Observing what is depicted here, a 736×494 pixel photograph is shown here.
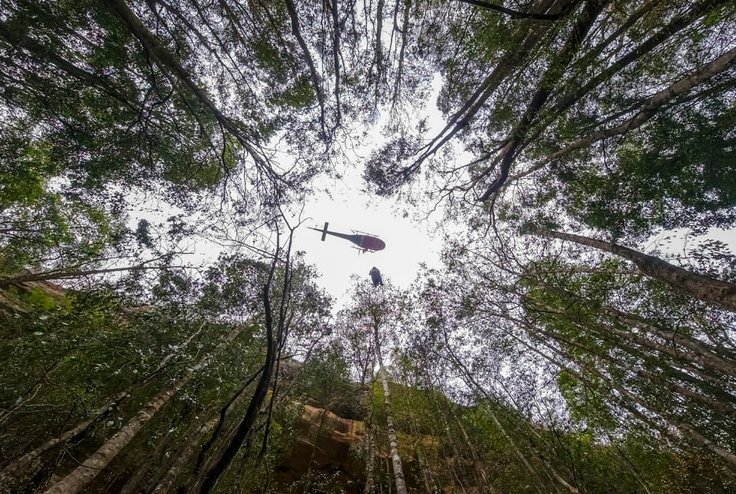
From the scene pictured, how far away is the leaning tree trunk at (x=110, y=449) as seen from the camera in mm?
3854

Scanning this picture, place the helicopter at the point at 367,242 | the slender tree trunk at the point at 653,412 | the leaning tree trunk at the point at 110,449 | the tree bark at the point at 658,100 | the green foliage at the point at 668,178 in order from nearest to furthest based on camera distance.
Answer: the leaning tree trunk at the point at 110,449 < the tree bark at the point at 658,100 < the slender tree trunk at the point at 653,412 < the green foliage at the point at 668,178 < the helicopter at the point at 367,242

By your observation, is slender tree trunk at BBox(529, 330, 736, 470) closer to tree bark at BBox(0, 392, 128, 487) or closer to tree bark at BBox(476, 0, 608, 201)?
tree bark at BBox(476, 0, 608, 201)

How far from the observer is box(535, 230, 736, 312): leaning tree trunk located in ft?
13.9

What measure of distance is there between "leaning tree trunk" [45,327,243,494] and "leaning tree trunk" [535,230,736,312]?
8.36 metres

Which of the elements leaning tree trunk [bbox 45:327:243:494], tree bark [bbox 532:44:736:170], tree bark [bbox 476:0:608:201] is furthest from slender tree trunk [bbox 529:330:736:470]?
leaning tree trunk [bbox 45:327:243:494]

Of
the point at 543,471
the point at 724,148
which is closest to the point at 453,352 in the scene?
the point at 543,471

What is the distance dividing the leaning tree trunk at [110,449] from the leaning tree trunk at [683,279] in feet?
27.4

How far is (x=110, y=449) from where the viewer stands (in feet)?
14.3

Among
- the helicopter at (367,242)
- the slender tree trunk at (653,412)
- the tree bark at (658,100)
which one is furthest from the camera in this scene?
the helicopter at (367,242)

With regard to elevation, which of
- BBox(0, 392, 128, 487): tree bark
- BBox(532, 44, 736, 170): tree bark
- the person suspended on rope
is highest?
BBox(532, 44, 736, 170): tree bark

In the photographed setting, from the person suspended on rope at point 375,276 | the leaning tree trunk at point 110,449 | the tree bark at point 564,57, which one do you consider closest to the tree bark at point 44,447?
the leaning tree trunk at point 110,449

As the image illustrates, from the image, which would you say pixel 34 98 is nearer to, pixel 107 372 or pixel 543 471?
pixel 107 372

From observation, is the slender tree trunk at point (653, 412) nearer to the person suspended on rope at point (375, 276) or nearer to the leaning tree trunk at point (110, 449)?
the person suspended on rope at point (375, 276)

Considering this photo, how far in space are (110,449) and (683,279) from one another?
31.3 feet
